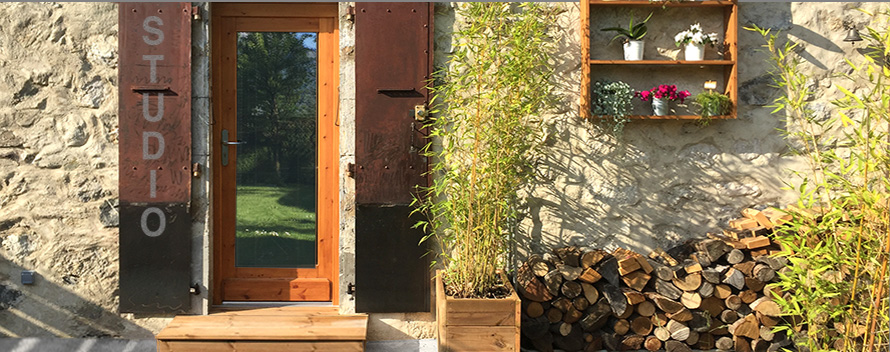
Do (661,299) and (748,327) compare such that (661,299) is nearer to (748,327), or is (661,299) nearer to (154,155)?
(748,327)

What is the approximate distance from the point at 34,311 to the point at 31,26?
1724mm

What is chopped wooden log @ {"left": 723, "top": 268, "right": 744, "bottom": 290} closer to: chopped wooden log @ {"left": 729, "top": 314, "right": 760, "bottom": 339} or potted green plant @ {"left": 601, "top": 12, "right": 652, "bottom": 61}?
chopped wooden log @ {"left": 729, "top": 314, "right": 760, "bottom": 339}

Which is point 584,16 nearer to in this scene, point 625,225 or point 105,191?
point 625,225

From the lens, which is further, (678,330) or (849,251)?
(678,330)

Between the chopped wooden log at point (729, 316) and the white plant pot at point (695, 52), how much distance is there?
1471mm

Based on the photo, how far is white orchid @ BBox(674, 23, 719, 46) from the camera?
13.4ft

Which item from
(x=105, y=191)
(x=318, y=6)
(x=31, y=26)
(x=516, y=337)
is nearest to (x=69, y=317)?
(x=105, y=191)

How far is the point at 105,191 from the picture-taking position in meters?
4.25

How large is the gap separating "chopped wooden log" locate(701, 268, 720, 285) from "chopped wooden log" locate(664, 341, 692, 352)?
41 centimetres

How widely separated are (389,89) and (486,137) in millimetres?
762

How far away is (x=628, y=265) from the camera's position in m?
4.00

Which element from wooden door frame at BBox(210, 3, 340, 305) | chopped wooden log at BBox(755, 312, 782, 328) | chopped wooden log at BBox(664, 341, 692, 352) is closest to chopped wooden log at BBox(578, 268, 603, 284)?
chopped wooden log at BBox(664, 341, 692, 352)

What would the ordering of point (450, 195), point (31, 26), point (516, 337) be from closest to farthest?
point (516, 337)
point (450, 195)
point (31, 26)

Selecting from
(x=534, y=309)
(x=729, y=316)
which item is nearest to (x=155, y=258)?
(x=534, y=309)
